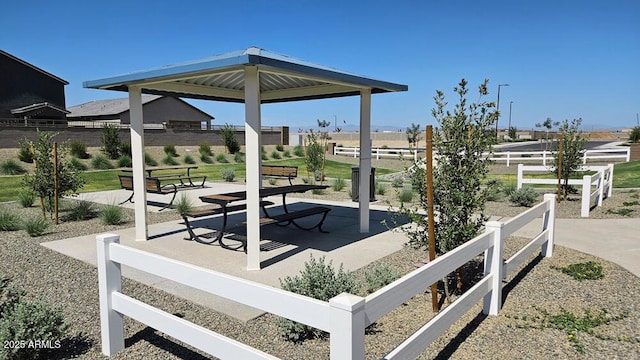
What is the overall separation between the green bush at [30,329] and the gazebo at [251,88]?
2.57m

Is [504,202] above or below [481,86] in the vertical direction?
below

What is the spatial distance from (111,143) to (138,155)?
20.4 metres

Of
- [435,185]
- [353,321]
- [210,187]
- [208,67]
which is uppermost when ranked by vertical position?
Result: [208,67]

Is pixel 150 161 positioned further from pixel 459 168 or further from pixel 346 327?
pixel 346 327

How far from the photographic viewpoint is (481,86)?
439 cm

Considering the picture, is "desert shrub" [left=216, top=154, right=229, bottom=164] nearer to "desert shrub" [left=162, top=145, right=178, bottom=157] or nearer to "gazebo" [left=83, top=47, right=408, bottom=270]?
"desert shrub" [left=162, top=145, right=178, bottom=157]

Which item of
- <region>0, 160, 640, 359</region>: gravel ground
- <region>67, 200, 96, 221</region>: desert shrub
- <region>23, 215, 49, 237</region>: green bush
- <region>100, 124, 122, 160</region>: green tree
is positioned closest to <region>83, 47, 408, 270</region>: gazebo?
<region>0, 160, 640, 359</region>: gravel ground

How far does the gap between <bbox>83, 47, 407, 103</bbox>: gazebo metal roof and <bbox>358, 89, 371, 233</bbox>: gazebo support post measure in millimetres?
295

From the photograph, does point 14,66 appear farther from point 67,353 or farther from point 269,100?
point 67,353

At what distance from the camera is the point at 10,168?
1938 cm

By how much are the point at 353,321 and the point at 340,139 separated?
63435mm

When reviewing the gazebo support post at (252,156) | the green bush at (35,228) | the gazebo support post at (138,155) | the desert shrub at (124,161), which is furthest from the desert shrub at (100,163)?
the gazebo support post at (252,156)

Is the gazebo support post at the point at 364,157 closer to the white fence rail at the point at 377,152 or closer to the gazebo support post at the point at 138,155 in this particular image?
the gazebo support post at the point at 138,155

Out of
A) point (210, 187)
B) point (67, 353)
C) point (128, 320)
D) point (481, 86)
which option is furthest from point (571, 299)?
point (210, 187)
